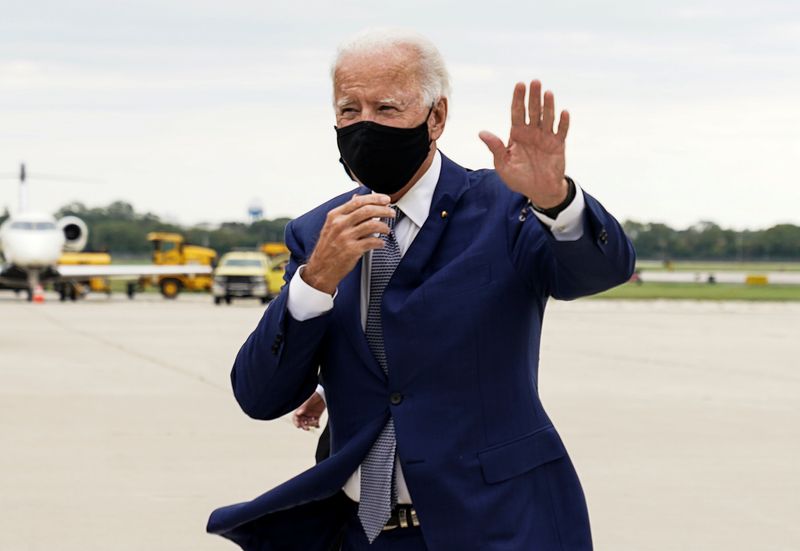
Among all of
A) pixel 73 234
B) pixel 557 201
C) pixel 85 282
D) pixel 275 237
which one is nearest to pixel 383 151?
pixel 557 201

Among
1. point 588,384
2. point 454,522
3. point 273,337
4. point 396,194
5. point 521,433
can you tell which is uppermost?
point 396,194

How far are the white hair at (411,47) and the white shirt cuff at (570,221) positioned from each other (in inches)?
15.8

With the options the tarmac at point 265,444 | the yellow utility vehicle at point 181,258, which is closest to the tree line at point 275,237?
Answer: the yellow utility vehicle at point 181,258

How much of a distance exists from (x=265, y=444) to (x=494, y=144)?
714cm

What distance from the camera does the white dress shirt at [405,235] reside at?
222 centimetres

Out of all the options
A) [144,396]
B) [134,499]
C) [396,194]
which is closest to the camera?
[396,194]

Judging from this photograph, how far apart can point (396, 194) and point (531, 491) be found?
661mm

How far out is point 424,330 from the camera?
93.2 inches

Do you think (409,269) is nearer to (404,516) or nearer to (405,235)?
(405,235)

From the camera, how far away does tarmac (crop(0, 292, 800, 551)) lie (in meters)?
6.38

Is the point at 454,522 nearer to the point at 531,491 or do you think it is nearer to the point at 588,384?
the point at 531,491

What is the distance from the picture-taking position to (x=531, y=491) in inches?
94.3

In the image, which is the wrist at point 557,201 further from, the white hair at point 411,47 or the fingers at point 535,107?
the white hair at point 411,47

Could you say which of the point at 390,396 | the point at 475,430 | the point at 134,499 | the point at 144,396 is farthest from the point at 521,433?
the point at 144,396
